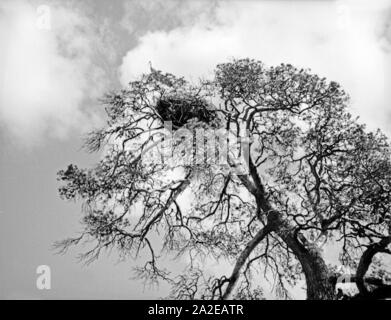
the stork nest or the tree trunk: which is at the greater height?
the stork nest

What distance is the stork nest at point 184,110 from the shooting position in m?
8.31

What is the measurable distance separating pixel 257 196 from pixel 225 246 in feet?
4.31

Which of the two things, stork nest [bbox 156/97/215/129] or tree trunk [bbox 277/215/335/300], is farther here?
stork nest [bbox 156/97/215/129]

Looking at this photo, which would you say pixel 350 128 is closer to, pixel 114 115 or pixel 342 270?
pixel 342 270

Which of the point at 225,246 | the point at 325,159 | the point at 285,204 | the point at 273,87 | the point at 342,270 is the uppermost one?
the point at 273,87

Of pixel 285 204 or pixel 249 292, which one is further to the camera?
pixel 249 292

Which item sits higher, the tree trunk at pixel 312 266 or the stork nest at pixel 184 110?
the stork nest at pixel 184 110

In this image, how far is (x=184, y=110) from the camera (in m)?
8.38

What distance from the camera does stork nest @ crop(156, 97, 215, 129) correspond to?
8.31 m

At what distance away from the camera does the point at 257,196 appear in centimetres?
802

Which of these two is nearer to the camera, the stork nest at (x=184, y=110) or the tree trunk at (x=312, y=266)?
the tree trunk at (x=312, y=266)
